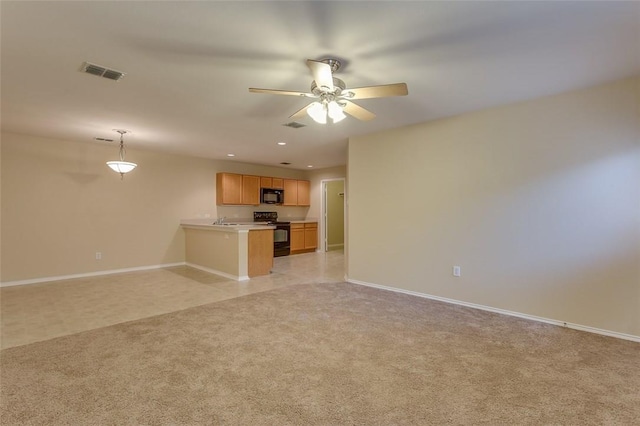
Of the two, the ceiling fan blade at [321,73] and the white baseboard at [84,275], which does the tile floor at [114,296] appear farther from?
the ceiling fan blade at [321,73]

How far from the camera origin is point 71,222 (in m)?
5.28

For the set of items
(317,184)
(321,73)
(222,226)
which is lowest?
(222,226)

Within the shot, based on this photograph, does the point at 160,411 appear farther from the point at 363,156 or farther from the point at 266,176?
the point at 266,176

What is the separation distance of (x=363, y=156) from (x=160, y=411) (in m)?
4.07

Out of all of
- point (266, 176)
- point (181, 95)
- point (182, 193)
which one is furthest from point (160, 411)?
point (266, 176)

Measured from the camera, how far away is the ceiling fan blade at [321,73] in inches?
77.0

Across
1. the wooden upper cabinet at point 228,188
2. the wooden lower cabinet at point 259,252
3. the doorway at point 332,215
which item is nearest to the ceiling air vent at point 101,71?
the wooden lower cabinet at point 259,252

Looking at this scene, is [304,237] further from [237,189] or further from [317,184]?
[237,189]

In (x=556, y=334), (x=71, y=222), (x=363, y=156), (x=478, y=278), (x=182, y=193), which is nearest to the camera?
(x=556, y=334)

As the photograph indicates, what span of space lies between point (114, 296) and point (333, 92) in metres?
4.10

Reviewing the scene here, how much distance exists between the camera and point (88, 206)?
546cm

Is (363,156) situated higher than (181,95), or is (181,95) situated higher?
(181,95)

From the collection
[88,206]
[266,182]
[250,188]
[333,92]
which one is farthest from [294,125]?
[88,206]

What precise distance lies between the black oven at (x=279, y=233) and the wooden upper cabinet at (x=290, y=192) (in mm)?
665
